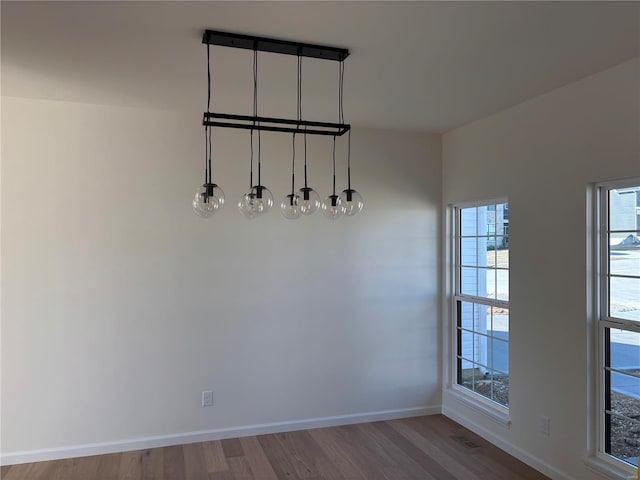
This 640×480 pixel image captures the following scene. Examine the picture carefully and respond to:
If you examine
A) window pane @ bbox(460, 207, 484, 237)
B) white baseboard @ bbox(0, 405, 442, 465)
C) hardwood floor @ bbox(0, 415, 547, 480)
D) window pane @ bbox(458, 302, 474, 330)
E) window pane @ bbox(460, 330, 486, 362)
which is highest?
window pane @ bbox(460, 207, 484, 237)

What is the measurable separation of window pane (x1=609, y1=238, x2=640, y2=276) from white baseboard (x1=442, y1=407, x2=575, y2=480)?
144cm

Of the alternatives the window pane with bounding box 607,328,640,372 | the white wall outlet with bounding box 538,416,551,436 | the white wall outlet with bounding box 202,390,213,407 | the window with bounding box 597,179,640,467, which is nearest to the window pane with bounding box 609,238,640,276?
the window with bounding box 597,179,640,467

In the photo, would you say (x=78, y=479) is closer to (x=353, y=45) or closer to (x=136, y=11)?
(x=136, y=11)

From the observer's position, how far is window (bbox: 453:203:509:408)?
399 centimetres

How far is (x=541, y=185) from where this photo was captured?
3.47 m

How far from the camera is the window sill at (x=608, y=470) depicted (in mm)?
2819

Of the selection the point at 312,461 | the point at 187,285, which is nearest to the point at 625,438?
the point at 312,461

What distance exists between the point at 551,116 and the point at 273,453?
10.8ft

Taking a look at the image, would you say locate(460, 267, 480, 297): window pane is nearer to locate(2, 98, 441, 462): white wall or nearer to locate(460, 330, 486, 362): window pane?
locate(2, 98, 441, 462): white wall

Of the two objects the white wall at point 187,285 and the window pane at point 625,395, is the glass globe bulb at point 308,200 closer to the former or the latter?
the white wall at point 187,285

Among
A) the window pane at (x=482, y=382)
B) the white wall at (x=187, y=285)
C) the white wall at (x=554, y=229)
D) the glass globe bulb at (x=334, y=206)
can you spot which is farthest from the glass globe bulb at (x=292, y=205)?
the window pane at (x=482, y=382)

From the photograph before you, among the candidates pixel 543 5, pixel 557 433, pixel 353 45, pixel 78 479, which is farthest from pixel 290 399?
pixel 543 5

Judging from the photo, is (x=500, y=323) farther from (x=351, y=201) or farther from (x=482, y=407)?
(x=351, y=201)

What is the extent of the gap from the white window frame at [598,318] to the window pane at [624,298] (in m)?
0.03
